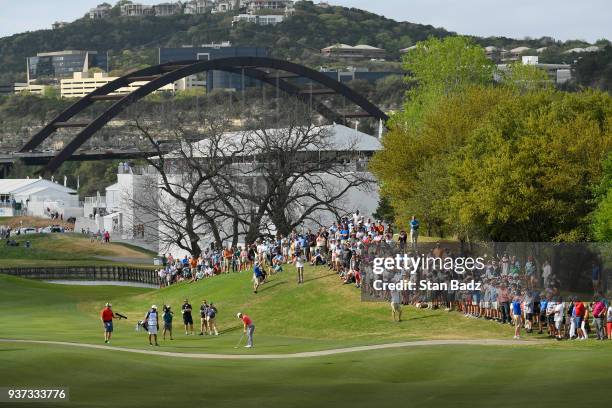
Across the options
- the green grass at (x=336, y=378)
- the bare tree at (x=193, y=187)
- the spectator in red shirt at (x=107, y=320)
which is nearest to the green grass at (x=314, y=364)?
the green grass at (x=336, y=378)

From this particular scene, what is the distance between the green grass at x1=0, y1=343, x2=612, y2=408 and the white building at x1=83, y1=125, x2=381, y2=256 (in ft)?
127

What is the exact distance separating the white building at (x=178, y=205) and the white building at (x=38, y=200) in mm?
6600

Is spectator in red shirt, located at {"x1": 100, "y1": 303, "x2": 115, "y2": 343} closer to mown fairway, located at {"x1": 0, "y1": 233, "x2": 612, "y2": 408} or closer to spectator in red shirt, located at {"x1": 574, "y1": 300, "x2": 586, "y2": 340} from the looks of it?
mown fairway, located at {"x1": 0, "y1": 233, "x2": 612, "y2": 408}

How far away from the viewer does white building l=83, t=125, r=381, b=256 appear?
10444cm

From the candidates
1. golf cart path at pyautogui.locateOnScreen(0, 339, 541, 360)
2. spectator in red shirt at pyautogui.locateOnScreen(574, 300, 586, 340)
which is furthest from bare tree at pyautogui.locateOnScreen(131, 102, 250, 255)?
spectator in red shirt at pyautogui.locateOnScreen(574, 300, 586, 340)

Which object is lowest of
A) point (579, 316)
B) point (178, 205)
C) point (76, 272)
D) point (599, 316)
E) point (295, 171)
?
point (76, 272)

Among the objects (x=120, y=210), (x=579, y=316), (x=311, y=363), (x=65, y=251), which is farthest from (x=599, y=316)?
(x=120, y=210)

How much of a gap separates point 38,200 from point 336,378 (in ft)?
454

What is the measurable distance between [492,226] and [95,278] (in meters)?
45.5

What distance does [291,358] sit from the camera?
44031mm

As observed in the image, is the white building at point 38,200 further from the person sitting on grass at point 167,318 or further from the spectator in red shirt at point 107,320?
the spectator in red shirt at point 107,320

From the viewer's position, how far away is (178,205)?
11212cm

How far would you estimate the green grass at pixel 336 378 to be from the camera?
3222cm

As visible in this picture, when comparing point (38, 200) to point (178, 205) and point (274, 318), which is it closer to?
point (178, 205)
